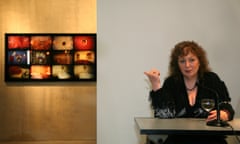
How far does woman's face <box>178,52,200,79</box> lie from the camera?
2244 millimetres

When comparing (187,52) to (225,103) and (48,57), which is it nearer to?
(225,103)

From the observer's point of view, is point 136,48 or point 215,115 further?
point 136,48

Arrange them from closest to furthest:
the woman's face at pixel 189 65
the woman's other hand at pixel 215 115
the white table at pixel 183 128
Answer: the white table at pixel 183 128 → the woman's other hand at pixel 215 115 → the woman's face at pixel 189 65

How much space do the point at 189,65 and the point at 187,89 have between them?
0.59ft

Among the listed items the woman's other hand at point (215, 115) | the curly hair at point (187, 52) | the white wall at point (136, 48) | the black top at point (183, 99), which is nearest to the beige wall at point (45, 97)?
the white wall at point (136, 48)

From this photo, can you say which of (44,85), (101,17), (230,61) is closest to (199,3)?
(230,61)

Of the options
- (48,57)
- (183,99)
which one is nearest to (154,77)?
(183,99)

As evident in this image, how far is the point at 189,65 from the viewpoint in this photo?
88.4 inches

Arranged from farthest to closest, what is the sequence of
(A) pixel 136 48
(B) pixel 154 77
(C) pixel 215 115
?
(A) pixel 136 48 < (B) pixel 154 77 < (C) pixel 215 115

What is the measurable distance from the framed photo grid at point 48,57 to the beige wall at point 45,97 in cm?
12

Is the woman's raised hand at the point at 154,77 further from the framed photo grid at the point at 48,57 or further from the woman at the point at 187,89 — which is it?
the framed photo grid at the point at 48,57

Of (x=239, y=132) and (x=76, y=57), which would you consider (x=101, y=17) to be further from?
(x=76, y=57)

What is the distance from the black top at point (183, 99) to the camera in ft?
7.09

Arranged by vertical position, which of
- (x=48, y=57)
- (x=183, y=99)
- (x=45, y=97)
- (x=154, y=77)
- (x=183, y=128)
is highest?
(x=48, y=57)
